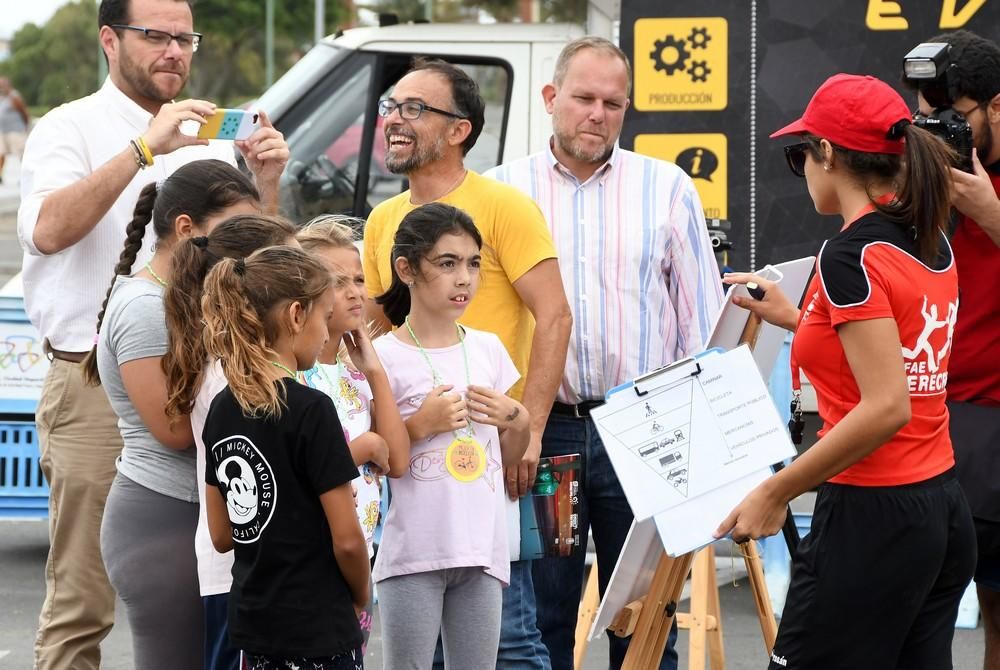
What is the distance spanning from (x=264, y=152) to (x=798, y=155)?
1560 millimetres

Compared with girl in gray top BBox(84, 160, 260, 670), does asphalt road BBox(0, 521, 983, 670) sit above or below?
below

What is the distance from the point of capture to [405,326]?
373 cm

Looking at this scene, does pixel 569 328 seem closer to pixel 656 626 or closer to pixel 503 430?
pixel 503 430

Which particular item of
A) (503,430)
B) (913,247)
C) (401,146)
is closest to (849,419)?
(913,247)

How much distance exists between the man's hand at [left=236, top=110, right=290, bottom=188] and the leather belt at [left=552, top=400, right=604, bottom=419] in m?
1.06

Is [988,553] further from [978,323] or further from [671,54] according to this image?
[671,54]

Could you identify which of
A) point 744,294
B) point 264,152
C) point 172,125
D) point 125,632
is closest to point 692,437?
point 744,294

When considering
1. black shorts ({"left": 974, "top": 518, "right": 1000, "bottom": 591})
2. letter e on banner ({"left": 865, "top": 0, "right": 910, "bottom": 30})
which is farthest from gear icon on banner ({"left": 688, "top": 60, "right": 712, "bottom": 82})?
→ black shorts ({"left": 974, "top": 518, "right": 1000, "bottom": 591})

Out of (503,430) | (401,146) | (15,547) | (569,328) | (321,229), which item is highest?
(401,146)

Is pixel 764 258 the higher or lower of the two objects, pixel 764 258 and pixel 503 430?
the higher

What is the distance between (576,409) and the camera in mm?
4184

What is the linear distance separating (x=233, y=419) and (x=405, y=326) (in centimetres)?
88

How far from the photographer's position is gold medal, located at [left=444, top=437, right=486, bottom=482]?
360cm

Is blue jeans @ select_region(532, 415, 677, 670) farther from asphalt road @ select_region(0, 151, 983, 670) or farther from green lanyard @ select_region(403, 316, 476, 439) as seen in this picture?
asphalt road @ select_region(0, 151, 983, 670)
